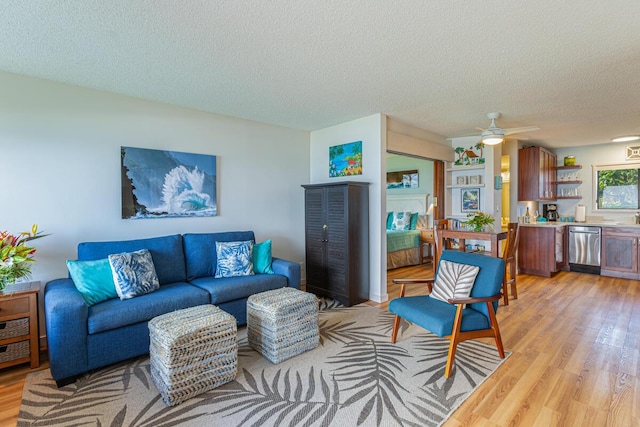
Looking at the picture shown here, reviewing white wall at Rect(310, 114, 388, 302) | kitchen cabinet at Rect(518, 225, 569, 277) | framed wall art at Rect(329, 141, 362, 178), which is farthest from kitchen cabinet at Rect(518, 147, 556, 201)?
framed wall art at Rect(329, 141, 362, 178)

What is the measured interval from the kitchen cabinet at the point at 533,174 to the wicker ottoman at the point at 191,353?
19.4 feet

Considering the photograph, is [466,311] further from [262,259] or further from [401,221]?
[401,221]

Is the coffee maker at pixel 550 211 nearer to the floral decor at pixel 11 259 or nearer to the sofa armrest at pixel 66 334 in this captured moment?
the sofa armrest at pixel 66 334

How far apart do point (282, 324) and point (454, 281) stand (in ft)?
4.96

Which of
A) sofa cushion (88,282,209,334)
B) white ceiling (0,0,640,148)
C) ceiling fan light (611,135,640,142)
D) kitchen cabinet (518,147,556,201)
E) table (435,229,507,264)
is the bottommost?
sofa cushion (88,282,209,334)

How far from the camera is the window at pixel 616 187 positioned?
5797mm

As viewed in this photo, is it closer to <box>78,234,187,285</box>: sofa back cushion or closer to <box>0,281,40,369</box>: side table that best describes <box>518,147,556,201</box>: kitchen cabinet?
<box>78,234,187,285</box>: sofa back cushion

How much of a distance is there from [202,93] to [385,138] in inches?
88.8

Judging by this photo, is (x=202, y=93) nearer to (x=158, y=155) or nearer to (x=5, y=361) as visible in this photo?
(x=158, y=155)

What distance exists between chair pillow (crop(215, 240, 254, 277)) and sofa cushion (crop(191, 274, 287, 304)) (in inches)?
3.7

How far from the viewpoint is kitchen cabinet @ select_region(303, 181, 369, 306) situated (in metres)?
3.95

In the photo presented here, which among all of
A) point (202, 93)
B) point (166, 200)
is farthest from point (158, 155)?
point (202, 93)

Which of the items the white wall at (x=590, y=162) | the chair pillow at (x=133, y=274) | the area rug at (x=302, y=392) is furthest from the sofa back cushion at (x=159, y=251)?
the white wall at (x=590, y=162)

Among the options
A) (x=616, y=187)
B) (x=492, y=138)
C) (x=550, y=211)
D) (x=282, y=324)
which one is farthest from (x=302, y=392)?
(x=616, y=187)
